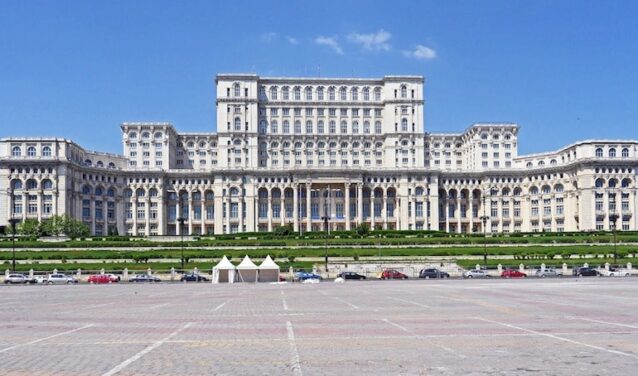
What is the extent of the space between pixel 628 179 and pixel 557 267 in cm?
6895

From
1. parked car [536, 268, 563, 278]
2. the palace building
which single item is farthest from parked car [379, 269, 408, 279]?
the palace building

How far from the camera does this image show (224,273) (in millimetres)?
62531

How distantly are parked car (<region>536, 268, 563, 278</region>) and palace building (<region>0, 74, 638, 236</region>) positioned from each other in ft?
215

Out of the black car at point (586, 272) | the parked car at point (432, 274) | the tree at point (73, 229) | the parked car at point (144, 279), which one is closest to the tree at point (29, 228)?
the tree at point (73, 229)

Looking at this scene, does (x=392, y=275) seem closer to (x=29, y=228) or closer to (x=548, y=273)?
(x=548, y=273)

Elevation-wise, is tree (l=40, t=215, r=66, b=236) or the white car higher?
tree (l=40, t=215, r=66, b=236)

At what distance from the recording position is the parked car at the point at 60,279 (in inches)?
2515

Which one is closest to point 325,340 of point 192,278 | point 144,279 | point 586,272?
point 192,278

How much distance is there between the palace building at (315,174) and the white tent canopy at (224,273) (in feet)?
238

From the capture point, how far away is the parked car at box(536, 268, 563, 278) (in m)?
66.5

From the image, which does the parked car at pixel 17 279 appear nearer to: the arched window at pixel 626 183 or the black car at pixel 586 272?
the black car at pixel 586 272

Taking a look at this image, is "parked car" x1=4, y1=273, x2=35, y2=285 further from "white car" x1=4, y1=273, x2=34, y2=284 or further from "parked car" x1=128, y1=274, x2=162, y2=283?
"parked car" x1=128, y1=274, x2=162, y2=283

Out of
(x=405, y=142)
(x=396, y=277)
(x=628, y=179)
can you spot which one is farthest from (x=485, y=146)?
(x=396, y=277)

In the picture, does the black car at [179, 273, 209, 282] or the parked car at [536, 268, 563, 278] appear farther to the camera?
the parked car at [536, 268, 563, 278]
